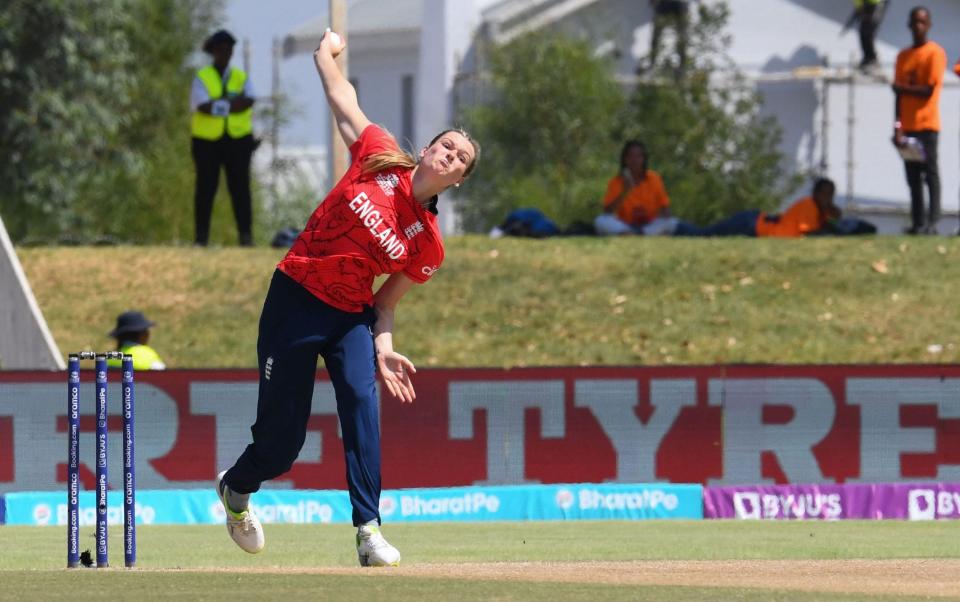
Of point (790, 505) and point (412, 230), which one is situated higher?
point (412, 230)

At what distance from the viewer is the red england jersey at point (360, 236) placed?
27.5 ft

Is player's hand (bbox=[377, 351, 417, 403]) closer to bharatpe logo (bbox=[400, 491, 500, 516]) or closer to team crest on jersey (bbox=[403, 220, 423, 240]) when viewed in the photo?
team crest on jersey (bbox=[403, 220, 423, 240])

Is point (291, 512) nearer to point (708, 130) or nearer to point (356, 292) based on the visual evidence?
point (356, 292)

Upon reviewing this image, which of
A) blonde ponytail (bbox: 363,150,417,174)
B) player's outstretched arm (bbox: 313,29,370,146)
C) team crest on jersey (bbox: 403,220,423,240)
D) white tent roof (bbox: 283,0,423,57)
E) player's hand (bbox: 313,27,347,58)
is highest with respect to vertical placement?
white tent roof (bbox: 283,0,423,57)

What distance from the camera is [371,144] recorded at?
8.52 metres

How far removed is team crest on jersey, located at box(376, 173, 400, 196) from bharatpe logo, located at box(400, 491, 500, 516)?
676 centimetres

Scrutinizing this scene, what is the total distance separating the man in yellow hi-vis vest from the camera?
19.8 m

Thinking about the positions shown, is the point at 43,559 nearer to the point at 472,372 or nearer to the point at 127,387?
the point at 127,387

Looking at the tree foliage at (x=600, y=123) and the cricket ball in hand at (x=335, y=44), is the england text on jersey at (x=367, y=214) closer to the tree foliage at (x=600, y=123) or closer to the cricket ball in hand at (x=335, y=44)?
the cricket ball in hand at (x=335, y=44)

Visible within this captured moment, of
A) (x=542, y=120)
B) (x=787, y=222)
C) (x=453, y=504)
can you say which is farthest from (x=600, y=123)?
(x=453, y=504)

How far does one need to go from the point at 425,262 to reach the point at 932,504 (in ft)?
25.1

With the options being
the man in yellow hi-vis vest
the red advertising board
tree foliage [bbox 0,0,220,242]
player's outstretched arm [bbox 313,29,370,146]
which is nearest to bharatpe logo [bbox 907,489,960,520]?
the red advertising board

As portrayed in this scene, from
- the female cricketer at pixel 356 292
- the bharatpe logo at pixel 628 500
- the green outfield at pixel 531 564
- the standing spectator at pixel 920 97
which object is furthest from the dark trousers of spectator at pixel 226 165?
the female cricketer at pixel 356 292

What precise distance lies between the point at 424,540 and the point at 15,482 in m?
4.45
